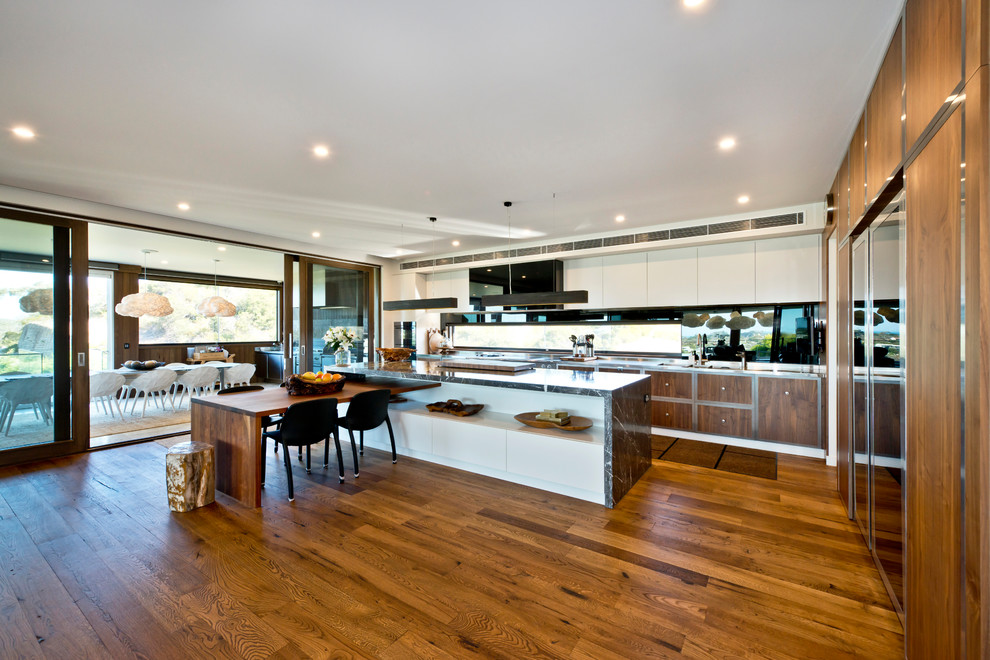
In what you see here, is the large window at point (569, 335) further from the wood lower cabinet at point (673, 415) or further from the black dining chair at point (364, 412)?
the black dining chair at point (364, 412)

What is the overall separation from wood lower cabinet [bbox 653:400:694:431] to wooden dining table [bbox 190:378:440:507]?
Answer: 3516mm

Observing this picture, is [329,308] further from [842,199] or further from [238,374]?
[842,199]

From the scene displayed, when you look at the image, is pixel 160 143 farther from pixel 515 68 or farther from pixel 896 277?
pixel 896 277

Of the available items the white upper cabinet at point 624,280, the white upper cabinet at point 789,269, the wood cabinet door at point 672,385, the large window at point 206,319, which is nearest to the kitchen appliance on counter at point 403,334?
the white upper cabinet at point 624,280

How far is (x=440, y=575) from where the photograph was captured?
2254mm

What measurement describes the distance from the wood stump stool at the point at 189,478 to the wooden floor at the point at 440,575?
0.11 metres

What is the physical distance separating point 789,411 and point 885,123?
3.26 m

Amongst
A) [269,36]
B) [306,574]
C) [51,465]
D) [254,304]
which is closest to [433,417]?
[306,574]

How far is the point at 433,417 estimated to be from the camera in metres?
4.03

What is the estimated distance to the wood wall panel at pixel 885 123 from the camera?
181 centimetres

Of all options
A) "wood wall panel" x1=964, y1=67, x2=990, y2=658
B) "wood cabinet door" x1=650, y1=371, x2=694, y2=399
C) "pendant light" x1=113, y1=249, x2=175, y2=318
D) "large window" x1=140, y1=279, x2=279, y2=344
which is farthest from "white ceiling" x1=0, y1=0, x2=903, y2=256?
"large window" x1=140, y1=279, x2=279, y2=344

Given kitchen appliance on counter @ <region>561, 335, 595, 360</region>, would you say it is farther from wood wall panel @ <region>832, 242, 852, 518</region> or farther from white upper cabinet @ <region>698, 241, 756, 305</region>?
wood wall panel @ <region>832, 242, 852, 518</region>

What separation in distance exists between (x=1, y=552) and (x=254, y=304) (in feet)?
28.5

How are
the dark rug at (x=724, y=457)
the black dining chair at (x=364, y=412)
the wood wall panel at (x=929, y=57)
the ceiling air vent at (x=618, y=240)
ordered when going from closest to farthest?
the wood wall panel at (x=929, y=57) → the black dining chair at (x=364, y=412) → the dark rug at (x=724, y=457) → the ceiling air vent at (x=618, y=240)
